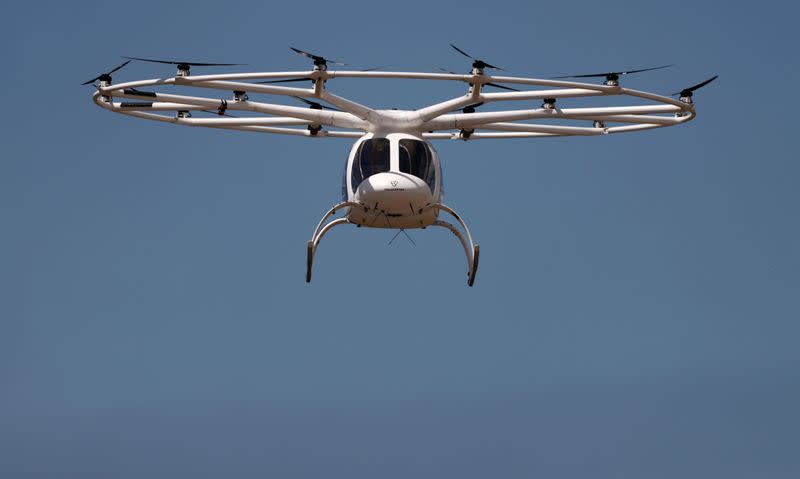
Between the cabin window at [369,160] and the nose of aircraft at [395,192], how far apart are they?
0.45 meters

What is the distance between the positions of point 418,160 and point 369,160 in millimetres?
1491

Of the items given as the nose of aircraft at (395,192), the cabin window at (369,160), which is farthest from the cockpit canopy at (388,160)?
the nose of aircraft at (395,192)

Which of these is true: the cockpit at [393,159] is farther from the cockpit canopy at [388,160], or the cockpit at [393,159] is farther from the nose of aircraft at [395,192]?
the nose of aircraft at [395,192]

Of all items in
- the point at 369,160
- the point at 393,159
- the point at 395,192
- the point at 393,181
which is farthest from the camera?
the point at 369,160

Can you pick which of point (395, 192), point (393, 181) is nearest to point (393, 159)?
point (393, 181)

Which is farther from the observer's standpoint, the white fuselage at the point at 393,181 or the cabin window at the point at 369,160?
the cabin window at the point at 369,160

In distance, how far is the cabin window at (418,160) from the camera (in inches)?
1843

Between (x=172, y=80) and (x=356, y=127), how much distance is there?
26.1 feet

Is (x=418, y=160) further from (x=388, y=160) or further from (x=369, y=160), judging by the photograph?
(x=369, y=160)

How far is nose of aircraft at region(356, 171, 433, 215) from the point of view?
150 feet

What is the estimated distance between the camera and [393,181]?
45.9 m

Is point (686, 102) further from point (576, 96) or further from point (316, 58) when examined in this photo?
point (316, 58)

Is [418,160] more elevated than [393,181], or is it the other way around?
[418,160]

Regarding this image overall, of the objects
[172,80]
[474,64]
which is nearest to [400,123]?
[474,64]
